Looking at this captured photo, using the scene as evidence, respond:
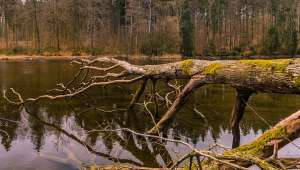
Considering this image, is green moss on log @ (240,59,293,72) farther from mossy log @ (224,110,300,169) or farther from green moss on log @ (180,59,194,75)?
green moss on log @ (180,59,194,75)

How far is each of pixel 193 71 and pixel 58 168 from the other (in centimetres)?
340

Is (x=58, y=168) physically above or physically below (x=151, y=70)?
below

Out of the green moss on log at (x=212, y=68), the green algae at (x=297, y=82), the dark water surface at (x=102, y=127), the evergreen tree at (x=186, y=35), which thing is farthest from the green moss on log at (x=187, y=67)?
the evergreen tree at (x=186, y=35)

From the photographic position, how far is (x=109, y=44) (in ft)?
202

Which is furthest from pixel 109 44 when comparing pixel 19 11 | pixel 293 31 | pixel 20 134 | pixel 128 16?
pixel 20 134

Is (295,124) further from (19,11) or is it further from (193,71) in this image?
(19,11)

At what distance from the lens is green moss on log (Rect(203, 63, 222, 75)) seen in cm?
783

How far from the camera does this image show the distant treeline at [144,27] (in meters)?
Result: 56.2

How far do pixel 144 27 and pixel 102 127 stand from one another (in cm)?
5425

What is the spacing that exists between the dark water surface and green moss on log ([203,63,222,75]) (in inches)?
58.2

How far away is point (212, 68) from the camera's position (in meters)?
7.94

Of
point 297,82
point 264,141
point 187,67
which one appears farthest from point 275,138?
point 187,67

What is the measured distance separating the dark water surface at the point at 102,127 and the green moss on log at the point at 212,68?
1.48 metres

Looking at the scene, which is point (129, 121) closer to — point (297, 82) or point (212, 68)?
point (212, 68)
